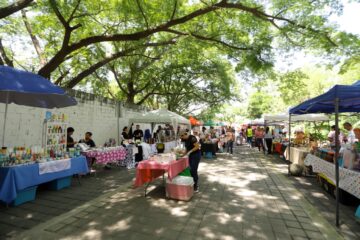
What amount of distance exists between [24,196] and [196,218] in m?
3.44

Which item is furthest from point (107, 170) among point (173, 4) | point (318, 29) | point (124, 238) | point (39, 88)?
point (318, 29)

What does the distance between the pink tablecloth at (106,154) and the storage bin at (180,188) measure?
2.97 metres

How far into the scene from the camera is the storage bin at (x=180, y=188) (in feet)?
15.8

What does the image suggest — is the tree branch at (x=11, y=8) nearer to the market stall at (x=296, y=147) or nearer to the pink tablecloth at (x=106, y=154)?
the pink tablecloth at (x=106, y=154)

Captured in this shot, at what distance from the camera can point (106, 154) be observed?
7180 mm

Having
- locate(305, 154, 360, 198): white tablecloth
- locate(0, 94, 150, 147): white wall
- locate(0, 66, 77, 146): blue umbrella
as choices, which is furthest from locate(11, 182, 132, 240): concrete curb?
locate(305, 154, 360, 198): white tablecloth

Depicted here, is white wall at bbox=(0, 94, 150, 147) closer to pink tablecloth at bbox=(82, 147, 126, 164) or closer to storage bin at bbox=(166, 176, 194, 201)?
pink tablecloth at bbox=(82, 147, 126, 164)

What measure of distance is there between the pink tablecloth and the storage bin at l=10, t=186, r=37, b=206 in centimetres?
214

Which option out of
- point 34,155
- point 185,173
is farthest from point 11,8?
point 185,173

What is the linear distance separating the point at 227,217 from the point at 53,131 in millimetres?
4793

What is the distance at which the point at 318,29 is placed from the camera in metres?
6.79

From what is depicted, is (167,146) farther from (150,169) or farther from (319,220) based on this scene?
(319,220)

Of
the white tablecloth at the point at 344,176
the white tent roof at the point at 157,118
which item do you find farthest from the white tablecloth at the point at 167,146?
the white tablecloth at the point at 344,176

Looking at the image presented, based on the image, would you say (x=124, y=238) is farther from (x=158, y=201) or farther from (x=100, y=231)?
(x=158, y=201)
